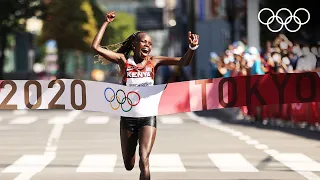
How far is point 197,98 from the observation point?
13211 millimetres

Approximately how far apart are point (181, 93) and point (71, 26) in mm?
79696

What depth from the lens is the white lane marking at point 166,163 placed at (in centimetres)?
1571

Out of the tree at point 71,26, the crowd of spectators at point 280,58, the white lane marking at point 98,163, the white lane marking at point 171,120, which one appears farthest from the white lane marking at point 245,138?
the tree at point 71,26

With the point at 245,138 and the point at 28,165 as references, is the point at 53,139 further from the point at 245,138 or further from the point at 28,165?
the point at 28,165

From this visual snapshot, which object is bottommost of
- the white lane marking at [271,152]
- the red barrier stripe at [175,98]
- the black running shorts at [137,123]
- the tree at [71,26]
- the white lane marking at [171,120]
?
the white lane marking at [171,120]

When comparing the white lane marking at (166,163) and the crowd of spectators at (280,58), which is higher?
the crowd of spectators at (280,58)

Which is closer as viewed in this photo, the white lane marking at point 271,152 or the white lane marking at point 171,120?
the white lane marking at point 271,152

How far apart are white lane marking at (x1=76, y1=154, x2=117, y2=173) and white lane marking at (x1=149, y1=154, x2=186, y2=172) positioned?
0.58 meters

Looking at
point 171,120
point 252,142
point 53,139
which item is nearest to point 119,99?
point 252,142

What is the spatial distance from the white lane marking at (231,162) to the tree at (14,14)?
2127 inches

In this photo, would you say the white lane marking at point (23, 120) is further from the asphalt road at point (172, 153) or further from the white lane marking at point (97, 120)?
the asphalt road at point (172, 153)

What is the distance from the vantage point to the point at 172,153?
18594mm

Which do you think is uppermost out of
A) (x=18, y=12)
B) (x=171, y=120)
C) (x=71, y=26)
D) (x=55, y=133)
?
(x=18, y=12)

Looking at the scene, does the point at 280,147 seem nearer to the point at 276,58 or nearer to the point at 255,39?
the point at 276,58
